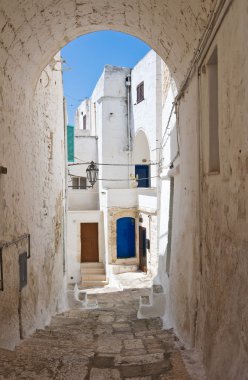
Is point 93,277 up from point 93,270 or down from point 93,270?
down

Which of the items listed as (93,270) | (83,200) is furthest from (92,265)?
(83,200)

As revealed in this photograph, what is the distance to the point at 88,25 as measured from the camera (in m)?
6.11

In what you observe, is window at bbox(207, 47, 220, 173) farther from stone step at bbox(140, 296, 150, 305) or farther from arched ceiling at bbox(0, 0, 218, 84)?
stone step at bbox(140, 296, 150, 305)

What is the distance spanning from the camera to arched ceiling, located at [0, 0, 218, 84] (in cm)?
410

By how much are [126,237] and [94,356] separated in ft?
43.1

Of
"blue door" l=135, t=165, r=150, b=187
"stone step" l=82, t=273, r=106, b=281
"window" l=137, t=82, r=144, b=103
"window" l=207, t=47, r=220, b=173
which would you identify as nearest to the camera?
"window" l=207, t=47, r=220, b=173

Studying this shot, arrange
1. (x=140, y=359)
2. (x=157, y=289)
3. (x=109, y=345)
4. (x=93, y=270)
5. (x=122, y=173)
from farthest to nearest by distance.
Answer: (x=122, y=173) < (x=93, y=270) < (x=157, y=289) < (x=109, y=345) < (x=140, y=359)

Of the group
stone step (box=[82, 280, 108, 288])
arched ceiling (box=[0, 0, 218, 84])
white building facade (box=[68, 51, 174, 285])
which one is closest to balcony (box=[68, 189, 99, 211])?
white building facade (box=[68, 51, 174, 285])

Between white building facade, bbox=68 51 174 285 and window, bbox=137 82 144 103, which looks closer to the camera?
white building facade, bbox=68 51 174 285

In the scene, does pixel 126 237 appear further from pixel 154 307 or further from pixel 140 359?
pixel 140 359

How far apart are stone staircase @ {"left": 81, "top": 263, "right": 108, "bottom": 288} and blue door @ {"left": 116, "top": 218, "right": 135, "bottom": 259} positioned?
1433 mm

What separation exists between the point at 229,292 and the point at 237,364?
569 mm

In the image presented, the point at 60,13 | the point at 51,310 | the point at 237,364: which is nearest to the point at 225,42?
the point at 237,364

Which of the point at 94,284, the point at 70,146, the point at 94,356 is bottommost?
the point at 94,284
